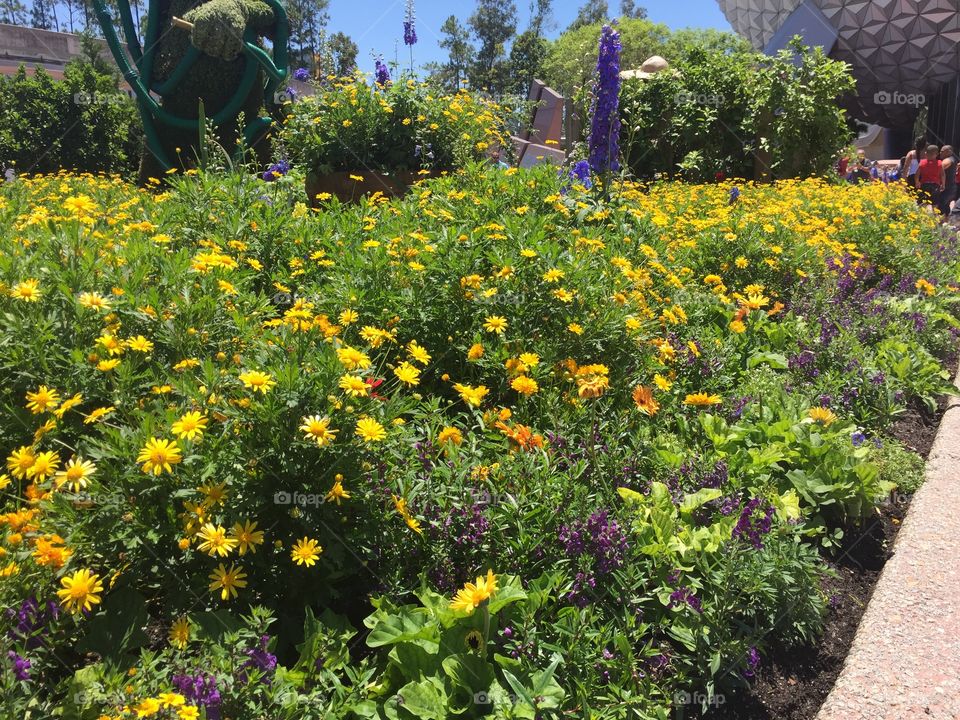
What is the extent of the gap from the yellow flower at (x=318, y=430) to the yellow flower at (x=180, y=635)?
556mm

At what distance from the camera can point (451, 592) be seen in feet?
6.62

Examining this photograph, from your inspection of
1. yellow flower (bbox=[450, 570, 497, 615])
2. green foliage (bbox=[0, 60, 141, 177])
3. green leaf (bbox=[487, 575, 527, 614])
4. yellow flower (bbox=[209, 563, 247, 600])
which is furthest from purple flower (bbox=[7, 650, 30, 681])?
green foliage (bbox=[0, 60, 141, 177])

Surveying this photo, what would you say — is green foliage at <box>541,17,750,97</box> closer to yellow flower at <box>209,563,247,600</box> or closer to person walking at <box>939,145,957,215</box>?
person walking at <box>939,145,957,215</box>

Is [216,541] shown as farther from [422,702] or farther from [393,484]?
[422,702]

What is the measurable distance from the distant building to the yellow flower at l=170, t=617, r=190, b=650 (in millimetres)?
25854

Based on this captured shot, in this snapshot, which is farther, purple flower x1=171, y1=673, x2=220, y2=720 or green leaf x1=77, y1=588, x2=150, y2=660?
green leaf x1=77, y1=588, x2=150, y2=660

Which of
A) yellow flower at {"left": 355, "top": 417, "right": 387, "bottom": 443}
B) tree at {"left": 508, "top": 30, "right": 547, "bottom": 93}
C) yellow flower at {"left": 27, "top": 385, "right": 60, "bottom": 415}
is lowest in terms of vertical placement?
yellow flower at {"left": 27, "top": 385, "right": 60, "bottom": 415}

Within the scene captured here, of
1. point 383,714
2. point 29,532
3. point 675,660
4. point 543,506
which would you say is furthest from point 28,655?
point 675,660

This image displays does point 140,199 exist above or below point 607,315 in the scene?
above

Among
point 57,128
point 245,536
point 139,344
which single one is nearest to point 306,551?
point 245,536

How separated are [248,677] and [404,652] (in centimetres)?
42

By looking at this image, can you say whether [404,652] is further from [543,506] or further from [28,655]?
[28,655]

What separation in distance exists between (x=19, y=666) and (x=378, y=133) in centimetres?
600

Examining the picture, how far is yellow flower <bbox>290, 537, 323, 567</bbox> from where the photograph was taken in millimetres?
1737
